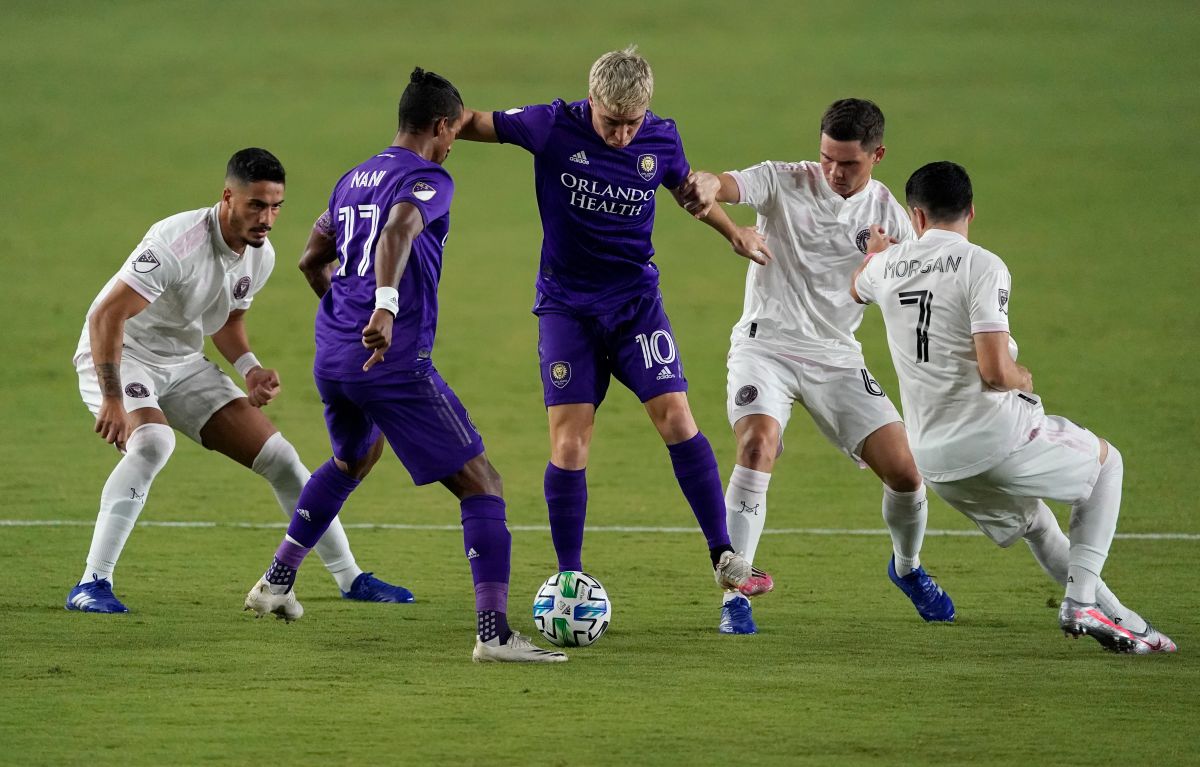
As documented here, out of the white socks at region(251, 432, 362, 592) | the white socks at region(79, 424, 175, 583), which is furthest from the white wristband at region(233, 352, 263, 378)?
the white socks at region(79, 424, 175, 583)

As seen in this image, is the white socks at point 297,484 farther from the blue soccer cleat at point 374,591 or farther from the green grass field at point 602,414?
the green grass field at point 602,414

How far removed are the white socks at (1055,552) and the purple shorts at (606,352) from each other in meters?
1.56

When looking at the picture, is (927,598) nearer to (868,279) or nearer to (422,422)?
(868,279)

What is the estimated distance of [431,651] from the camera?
6.36 m

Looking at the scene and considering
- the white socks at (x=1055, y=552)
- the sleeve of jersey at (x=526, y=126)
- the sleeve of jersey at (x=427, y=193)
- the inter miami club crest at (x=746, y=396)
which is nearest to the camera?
the sleeve of jersey at (x=427, y=193)

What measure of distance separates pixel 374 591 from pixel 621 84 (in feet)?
8.88

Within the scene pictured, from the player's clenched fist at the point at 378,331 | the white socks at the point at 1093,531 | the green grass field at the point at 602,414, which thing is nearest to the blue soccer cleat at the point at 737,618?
the green grass field at the point at 602,414

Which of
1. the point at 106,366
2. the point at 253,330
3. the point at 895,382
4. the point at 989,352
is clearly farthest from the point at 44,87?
the point at 989,352

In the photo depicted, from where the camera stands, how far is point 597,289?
6988 millimetres

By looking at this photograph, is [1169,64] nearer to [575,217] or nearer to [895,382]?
[895,382]

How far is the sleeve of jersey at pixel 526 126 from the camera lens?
271 inches

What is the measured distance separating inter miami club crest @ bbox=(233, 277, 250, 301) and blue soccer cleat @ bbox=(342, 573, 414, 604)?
57.6 inches

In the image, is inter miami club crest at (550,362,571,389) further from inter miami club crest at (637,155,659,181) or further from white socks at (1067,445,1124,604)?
white socks at (1067,445,1124,604)

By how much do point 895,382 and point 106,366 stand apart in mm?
9874
